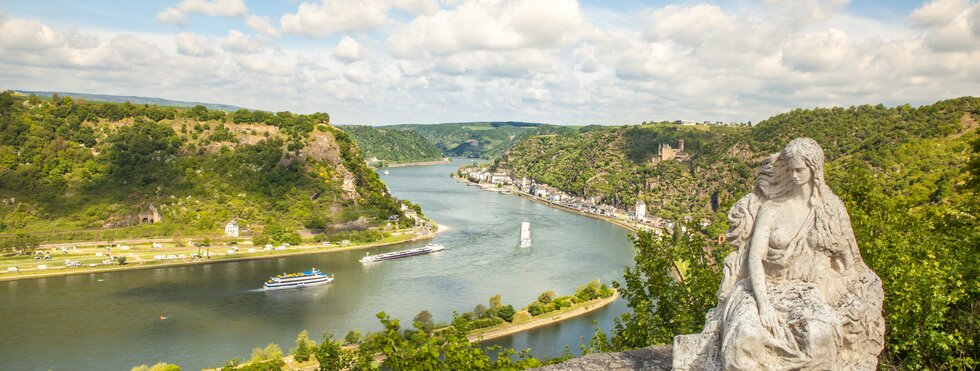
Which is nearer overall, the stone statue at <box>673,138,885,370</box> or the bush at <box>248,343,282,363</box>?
the stone statue at <box>673,138,885,370</box>

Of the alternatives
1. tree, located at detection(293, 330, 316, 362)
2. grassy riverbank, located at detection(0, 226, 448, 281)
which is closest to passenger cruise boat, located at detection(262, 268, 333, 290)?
grassy riverbank, located at detection(0, 226, 448, 281)

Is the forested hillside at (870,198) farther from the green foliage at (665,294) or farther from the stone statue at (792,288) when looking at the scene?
the stone statue at (792,288)

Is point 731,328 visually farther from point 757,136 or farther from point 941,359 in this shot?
point 757,136

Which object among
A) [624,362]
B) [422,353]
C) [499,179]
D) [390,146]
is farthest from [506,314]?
[390,146]

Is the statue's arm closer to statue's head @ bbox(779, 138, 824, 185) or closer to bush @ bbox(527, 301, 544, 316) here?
statue's head @ bbox(779, 138, 824, 185)

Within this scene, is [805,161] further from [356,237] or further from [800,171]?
[356,237]

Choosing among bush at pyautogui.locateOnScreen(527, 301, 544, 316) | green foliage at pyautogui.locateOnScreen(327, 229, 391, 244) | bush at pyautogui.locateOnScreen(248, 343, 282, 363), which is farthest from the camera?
green foliage at pyautogui.locateOnScreen(327, 229, 391, 244)

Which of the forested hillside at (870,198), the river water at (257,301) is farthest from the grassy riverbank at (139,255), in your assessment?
the forested hillside at (870,198)
